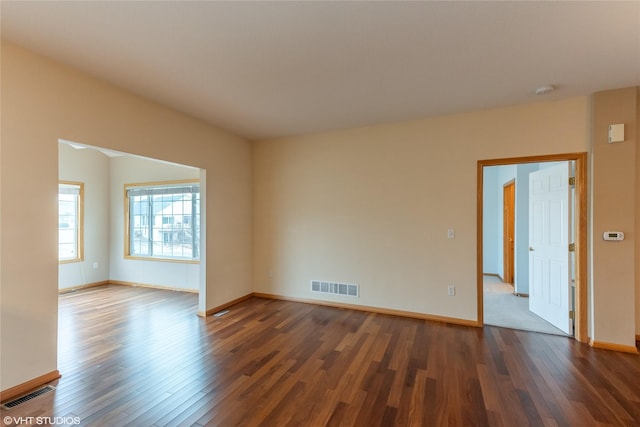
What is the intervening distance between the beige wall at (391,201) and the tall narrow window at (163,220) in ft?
4.50

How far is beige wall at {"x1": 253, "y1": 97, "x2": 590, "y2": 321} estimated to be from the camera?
3.46 meters

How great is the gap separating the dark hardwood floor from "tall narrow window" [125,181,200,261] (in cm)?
184

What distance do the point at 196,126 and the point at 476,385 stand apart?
4277 millimetres

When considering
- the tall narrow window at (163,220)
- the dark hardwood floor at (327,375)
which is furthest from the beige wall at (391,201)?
the tall narrow window at (163,220)

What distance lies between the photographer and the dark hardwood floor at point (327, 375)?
6.39ft

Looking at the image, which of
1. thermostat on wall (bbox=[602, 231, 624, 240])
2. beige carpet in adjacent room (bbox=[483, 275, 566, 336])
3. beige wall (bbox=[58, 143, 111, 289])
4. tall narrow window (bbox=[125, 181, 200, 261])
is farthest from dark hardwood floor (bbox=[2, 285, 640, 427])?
beige wall (bbox=[58, 143, 111, 289])

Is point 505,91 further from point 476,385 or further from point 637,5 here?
point 476,385

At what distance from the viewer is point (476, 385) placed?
2297 mm

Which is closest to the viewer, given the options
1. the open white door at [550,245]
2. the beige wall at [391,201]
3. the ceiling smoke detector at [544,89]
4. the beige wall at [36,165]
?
the beige wall at [36,165]

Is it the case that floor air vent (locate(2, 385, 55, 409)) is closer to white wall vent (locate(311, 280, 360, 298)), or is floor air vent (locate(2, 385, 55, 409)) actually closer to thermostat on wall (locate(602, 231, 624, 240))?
white wall vent (locate(311, 280, 360, 298))

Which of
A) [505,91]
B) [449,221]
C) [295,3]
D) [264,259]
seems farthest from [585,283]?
[264,259]

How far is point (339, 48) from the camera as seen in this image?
2.20 metres

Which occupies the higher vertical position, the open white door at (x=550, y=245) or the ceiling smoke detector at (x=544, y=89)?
the ceiling smoke detector at (x=544, y=89)

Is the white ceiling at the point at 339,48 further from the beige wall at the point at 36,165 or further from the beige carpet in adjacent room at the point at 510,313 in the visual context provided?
the beige carpet in adjacent room at the point at 510,313
